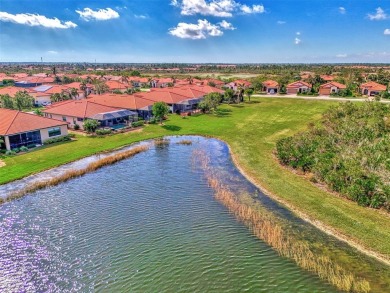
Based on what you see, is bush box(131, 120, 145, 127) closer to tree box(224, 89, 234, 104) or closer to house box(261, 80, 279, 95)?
tree box(224, 89, 234, 104)

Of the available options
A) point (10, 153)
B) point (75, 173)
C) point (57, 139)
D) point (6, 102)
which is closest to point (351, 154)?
point (75, 173)

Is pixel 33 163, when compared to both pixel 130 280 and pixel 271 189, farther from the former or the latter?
pixel 271 189

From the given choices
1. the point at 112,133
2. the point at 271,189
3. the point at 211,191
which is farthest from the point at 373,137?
the point at 112,133

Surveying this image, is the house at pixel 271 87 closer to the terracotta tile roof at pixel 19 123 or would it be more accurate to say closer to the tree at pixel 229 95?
the tree at pixel 229 95

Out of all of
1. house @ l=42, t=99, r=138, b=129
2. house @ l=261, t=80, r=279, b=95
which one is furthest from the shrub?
house @ l=261, t=80, r=279, b=95

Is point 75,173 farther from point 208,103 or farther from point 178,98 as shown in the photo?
point 178,98

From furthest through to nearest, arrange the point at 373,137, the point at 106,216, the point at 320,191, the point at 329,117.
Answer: the point at 329,117 → the point at 373,137 → the point at 320,191 → the point at 106,216
